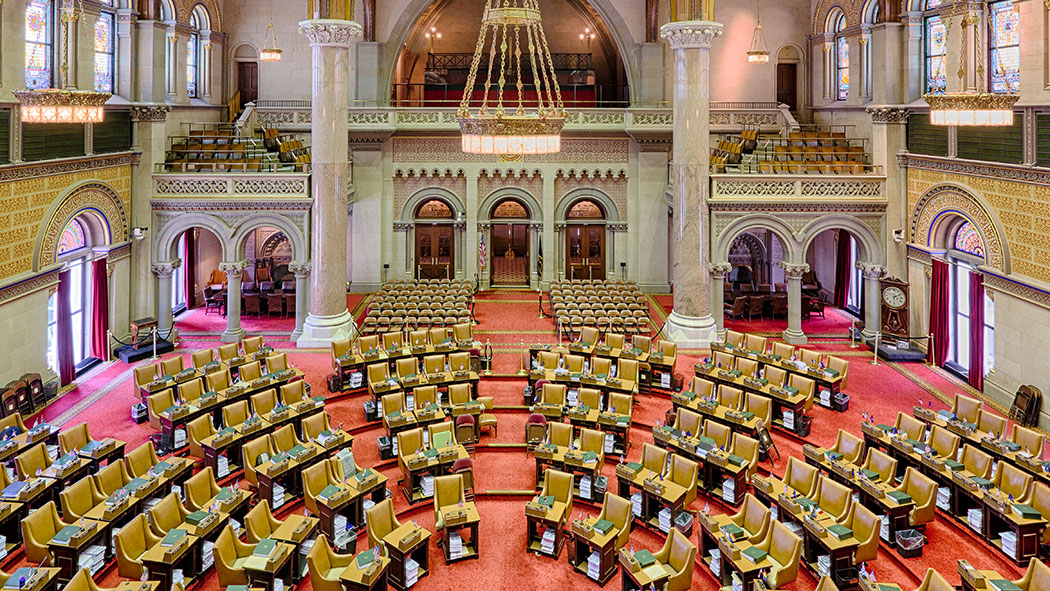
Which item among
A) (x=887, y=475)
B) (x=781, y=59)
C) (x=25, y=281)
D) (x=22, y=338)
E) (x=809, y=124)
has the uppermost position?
(x=781, y=59)

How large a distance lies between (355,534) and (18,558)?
15.2 ft

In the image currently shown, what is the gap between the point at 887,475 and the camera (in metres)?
12.2

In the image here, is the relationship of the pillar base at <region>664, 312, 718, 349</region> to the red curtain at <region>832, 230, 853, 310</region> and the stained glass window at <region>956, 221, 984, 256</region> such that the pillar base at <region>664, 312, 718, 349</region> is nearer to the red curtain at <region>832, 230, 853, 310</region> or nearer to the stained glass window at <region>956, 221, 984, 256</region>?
the stained glass window at <region>956, 221, 984, 256</region>

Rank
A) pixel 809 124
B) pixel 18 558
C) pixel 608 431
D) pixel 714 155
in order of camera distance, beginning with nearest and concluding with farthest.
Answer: pixel 18 558
pixel 608 431
pixel 714 155
pixel 809 124

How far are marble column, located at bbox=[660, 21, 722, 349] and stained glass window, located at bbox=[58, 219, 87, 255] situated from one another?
1484cm

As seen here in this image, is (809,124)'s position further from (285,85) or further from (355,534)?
(355,534)

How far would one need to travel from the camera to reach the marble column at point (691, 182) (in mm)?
20297

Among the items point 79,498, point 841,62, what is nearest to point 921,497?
point 79,498

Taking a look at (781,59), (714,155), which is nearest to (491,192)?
(714,155)

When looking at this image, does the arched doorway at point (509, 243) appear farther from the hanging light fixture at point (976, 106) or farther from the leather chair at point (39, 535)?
the leather chair at point (39, 535)

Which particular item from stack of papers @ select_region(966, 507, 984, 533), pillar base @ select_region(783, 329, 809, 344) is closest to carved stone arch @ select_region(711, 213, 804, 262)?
pillar base @ select_region(783, 329, 809, 344)

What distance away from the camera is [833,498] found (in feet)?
37.6

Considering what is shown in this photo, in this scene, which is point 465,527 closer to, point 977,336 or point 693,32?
point 977,336

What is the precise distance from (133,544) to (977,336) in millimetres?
17245
